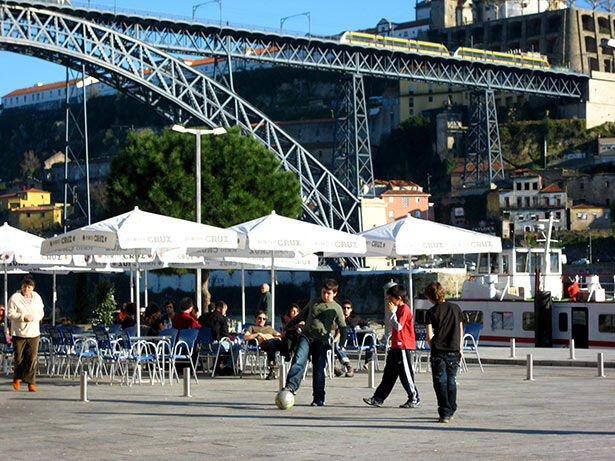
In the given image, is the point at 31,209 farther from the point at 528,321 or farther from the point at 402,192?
the point at 528,321

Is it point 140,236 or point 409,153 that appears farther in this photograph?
point 409,153

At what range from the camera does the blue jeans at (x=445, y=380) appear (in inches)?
424

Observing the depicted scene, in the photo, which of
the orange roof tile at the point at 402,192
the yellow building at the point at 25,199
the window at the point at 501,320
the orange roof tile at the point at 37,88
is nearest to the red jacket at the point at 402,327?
the window at the point at 501,320

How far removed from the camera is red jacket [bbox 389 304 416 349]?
1210cm

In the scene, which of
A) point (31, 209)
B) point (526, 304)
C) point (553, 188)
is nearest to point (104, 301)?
point (526, 304)

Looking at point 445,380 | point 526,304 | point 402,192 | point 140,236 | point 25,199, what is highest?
point 25,199

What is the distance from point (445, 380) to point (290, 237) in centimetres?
630

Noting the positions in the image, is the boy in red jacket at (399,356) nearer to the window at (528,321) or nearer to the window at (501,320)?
the window at (528,321)

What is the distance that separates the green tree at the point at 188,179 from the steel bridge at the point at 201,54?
7659mm

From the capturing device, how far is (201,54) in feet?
217

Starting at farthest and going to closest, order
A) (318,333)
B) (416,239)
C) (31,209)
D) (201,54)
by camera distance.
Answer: (31,209) < (201,54) < (416,239) < (318,333)

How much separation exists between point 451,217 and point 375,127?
2089cm

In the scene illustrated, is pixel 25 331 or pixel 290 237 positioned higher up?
pixel 290 237

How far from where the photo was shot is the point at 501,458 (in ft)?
27.5
